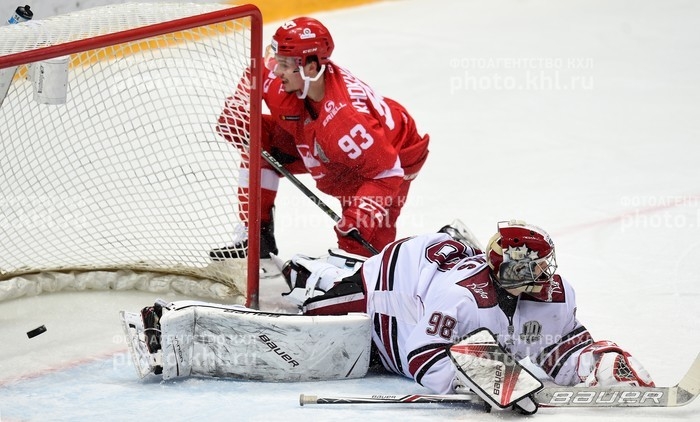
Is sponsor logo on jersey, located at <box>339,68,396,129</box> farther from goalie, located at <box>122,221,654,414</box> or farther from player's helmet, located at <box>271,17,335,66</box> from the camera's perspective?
goalie, located at <box>122,221,654,414</box>

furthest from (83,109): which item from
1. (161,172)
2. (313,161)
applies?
(313,161)

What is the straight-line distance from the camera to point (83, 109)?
12.3 feet

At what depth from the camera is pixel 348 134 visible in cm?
391

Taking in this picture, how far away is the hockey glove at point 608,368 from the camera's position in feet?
9.59

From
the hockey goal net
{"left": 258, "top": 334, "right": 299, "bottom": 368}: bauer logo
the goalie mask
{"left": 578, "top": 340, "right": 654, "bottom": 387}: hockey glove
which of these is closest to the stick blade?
{"left": 578, "top": 340, "right": 654, "bottom": 387}: hockey glove

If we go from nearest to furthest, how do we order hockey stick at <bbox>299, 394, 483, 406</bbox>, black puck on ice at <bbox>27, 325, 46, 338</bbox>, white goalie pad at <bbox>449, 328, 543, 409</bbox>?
white goalie pad at <bbox>449, 328, 543, 409</bbox> < hockey stick at <bbox>299, 394, 483, 406</bbox> < black puck on ice at <bbox>27, 325, 46, 338</bbox>

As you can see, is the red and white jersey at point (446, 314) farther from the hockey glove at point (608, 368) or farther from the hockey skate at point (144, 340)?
the hockey skate at point (144, 340)

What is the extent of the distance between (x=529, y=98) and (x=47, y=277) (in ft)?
11.2

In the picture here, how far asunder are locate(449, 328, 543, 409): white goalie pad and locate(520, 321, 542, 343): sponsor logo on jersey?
9.7 inches

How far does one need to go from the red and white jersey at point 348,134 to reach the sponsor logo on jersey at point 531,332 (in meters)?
1.02

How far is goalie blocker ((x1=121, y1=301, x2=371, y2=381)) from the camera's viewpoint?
313 cm

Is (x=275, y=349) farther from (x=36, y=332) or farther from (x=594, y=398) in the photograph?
(x=594, y=398)

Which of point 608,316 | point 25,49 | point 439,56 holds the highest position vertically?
point 439,56

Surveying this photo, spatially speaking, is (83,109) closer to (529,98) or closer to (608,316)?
(608,316)
